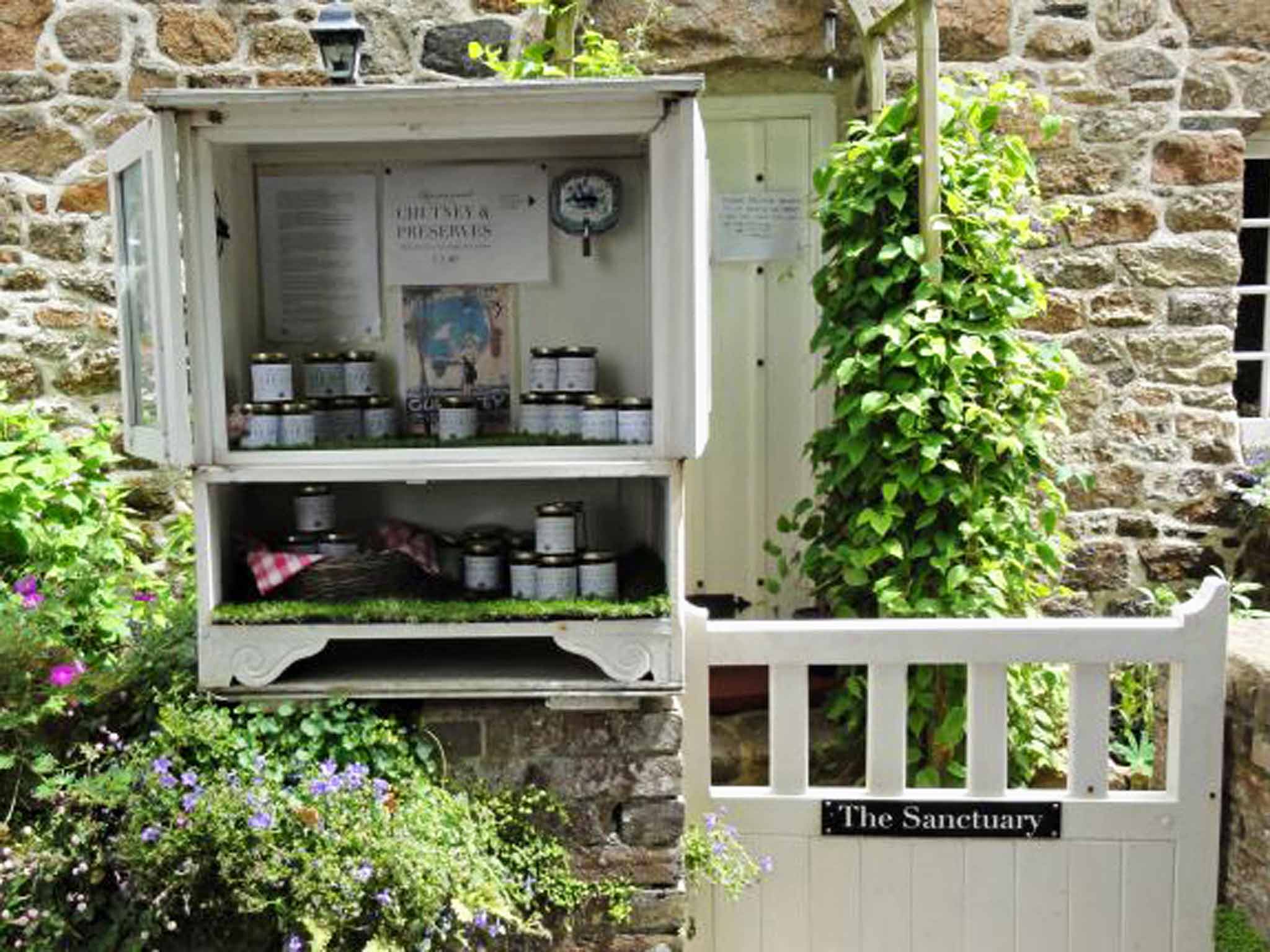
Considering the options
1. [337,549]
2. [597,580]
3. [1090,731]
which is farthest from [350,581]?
[1090,731]

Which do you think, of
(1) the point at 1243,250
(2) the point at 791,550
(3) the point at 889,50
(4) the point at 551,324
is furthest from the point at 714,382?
(1) the point at 1243,250

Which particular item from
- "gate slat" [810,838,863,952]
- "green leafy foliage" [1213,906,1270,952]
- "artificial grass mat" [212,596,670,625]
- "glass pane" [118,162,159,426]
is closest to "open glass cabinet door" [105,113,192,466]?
"glass pane" [118,162,159,426]

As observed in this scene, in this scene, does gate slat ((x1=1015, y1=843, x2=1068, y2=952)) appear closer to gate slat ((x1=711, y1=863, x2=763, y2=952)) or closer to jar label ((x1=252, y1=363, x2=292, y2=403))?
gate slat ((x1=711, y1=863, x2=763, y2=952))

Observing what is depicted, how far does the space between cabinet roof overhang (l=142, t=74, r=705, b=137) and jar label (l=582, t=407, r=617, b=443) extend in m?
0.63

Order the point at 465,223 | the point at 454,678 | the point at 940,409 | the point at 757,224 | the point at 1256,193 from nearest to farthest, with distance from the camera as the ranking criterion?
the point at 454,678, the point at 465,223, the point at 940,409, the point at 757,224, the point at 1256,193

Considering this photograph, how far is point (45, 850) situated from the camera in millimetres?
2541

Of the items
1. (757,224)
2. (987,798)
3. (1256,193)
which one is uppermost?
(1256,193)

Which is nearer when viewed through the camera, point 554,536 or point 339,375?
point 554,536

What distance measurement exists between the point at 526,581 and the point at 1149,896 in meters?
1.73

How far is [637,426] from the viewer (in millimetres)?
2852

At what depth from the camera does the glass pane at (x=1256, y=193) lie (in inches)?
203

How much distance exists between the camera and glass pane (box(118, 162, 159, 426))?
282cm

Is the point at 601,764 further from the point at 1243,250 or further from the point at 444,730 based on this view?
the point at 1243,250

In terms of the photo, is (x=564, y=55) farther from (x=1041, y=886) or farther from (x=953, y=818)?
(x=1041, y=886)
